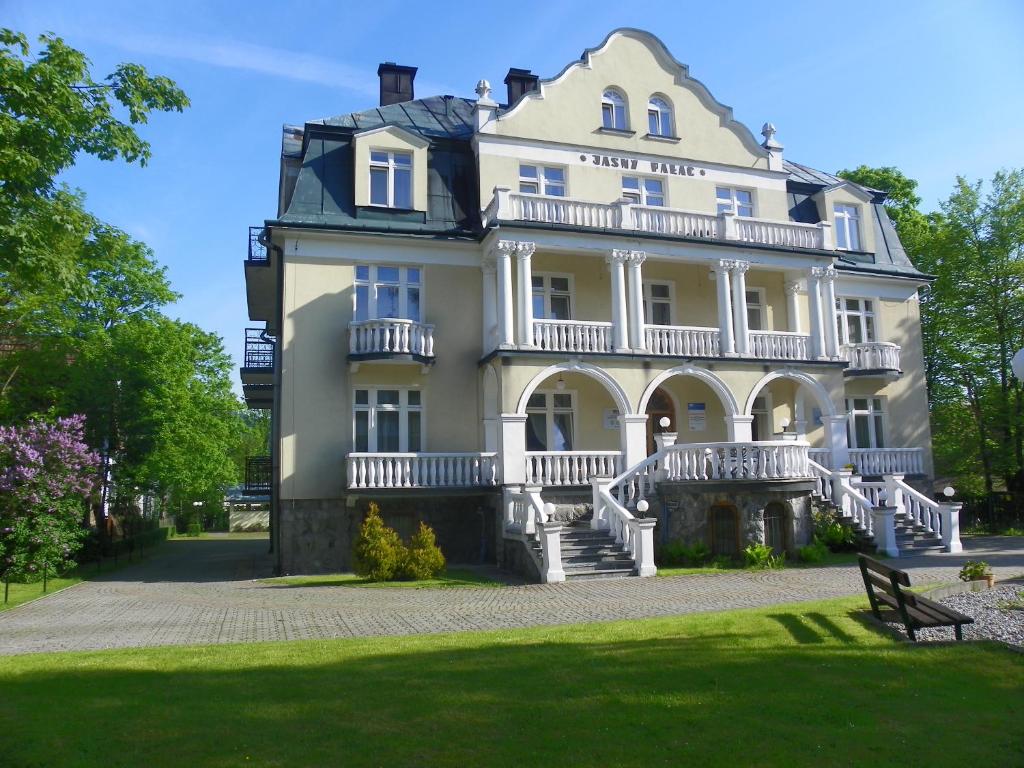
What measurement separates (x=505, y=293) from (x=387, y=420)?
4.58m

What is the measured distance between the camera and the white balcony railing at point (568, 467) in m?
20.1

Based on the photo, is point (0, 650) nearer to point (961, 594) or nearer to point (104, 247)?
point (104, 247)

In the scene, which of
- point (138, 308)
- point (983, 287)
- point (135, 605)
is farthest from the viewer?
point (138, 308)

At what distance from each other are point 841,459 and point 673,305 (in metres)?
6.39

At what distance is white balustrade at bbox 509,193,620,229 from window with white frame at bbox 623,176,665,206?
2.27 metres

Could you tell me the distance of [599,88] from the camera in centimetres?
2398

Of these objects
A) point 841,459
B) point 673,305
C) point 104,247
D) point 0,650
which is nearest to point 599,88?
point 673,305

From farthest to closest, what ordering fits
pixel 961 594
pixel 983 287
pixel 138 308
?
pixel 138 308 < pixel 983 287 < pixel 961 594

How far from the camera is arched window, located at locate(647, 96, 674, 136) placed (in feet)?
80.6

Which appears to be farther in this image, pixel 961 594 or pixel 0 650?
pixel 961 594

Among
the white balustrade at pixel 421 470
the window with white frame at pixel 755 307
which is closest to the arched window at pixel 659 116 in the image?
the window with white frame at pixel 755 307

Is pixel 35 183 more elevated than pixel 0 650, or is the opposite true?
pixel 35 183

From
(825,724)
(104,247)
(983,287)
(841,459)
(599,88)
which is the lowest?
(825,724)

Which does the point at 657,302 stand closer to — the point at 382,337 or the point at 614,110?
the point at 614,110
